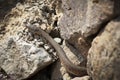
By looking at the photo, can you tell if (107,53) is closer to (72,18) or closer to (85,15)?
(85,15)

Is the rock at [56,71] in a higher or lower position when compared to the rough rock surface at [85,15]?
lower

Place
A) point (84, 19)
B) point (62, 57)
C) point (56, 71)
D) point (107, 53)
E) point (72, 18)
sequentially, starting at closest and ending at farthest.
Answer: point (107, 53) < point (84, 19) < point (72, 18) < point (62, 57) < point (56, 71)

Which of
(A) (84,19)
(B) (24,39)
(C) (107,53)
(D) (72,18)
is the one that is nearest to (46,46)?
(B) (24,39)

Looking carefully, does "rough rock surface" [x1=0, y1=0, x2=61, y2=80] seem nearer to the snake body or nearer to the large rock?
the snake body

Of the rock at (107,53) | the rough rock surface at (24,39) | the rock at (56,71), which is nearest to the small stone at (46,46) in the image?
the rough rock surface at (24,39)

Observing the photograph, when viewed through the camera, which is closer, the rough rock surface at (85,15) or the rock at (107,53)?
the rock at (107,53)

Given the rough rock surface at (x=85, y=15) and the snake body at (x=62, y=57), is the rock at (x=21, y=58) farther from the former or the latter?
the rough rock surface at (x=85, y=15)

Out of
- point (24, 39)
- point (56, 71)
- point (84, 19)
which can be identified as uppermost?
point (84, 19)
